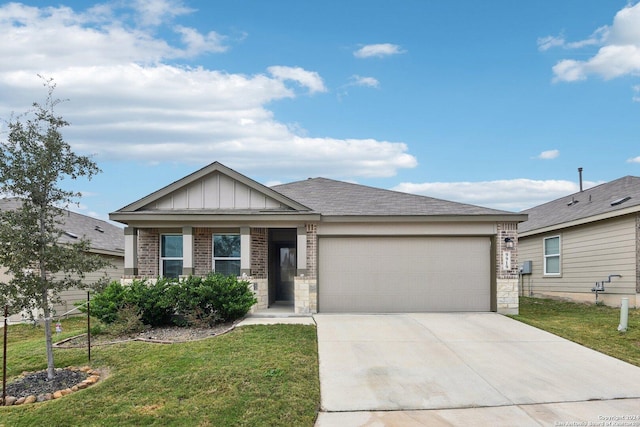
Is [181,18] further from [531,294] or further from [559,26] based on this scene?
[531,294]

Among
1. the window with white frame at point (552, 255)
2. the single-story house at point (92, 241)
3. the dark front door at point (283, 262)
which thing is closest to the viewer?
the dark front door at point (283, 262)

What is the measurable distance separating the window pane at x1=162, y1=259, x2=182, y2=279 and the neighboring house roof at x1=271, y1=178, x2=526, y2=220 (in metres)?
3.95

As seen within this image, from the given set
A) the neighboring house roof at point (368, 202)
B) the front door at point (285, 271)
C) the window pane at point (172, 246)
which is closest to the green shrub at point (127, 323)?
the window pane at point (172, 246)

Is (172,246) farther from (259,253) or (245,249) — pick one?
(259,253)

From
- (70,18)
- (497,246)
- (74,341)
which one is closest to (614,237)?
(497,246)

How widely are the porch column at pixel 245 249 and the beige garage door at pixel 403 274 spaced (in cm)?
196

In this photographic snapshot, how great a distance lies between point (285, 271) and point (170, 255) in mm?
4749

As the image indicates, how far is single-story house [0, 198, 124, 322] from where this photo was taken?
18.2m

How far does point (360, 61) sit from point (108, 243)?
12.7 metres

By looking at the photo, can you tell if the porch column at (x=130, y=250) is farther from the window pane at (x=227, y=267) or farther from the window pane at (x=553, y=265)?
the window pane at (x=553, y=265)

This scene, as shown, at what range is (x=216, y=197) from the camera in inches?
573

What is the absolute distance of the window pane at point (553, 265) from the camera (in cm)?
1958

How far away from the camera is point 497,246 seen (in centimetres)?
1441

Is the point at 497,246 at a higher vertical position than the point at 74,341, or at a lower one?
higher
